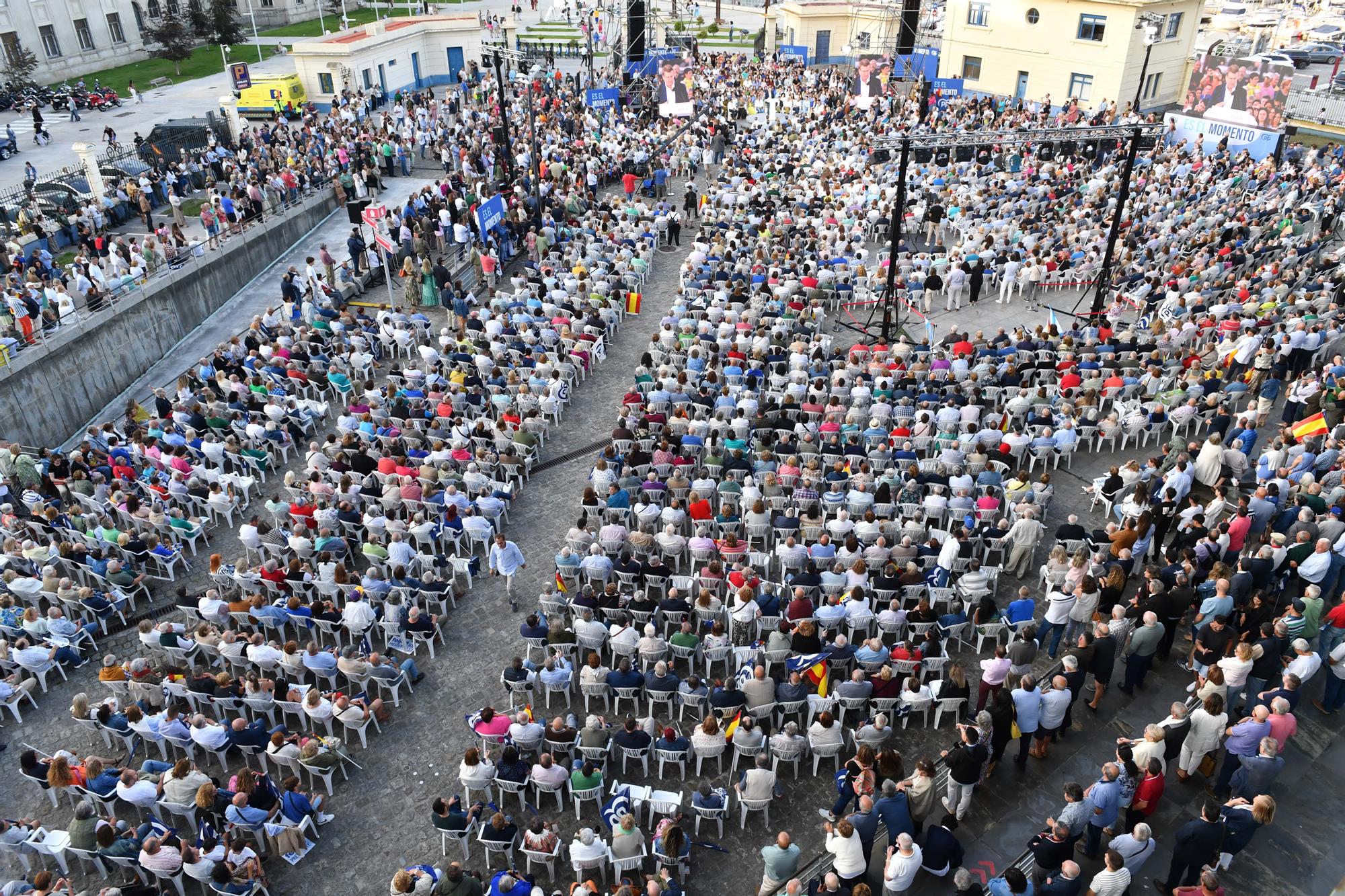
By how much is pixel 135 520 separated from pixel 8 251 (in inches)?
558

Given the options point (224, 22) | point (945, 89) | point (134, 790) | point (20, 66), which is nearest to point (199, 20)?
point (224, 22)

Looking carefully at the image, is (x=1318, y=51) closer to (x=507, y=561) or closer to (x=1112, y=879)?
(x=507, y=561)

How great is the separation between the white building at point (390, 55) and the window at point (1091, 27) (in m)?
31.2

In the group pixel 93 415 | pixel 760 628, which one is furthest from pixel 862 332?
pixel 93 415

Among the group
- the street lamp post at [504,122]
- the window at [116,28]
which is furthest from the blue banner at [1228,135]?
the window at [116,28]

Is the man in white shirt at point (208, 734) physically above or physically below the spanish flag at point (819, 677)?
below

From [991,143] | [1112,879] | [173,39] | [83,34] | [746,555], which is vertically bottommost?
[746,555]

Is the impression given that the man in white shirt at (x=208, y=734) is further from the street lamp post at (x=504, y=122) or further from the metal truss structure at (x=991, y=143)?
the street lamp post at (x=504, y=122)

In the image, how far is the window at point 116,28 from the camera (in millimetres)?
56016

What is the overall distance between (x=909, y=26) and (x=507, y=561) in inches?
1459

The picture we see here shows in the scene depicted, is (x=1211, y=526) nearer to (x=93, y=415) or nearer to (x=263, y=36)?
(x=93, y=415)

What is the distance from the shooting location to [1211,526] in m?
12.3

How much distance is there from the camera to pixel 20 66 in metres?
45.9

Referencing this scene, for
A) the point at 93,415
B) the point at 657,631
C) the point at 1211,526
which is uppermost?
the point at 1211,526
